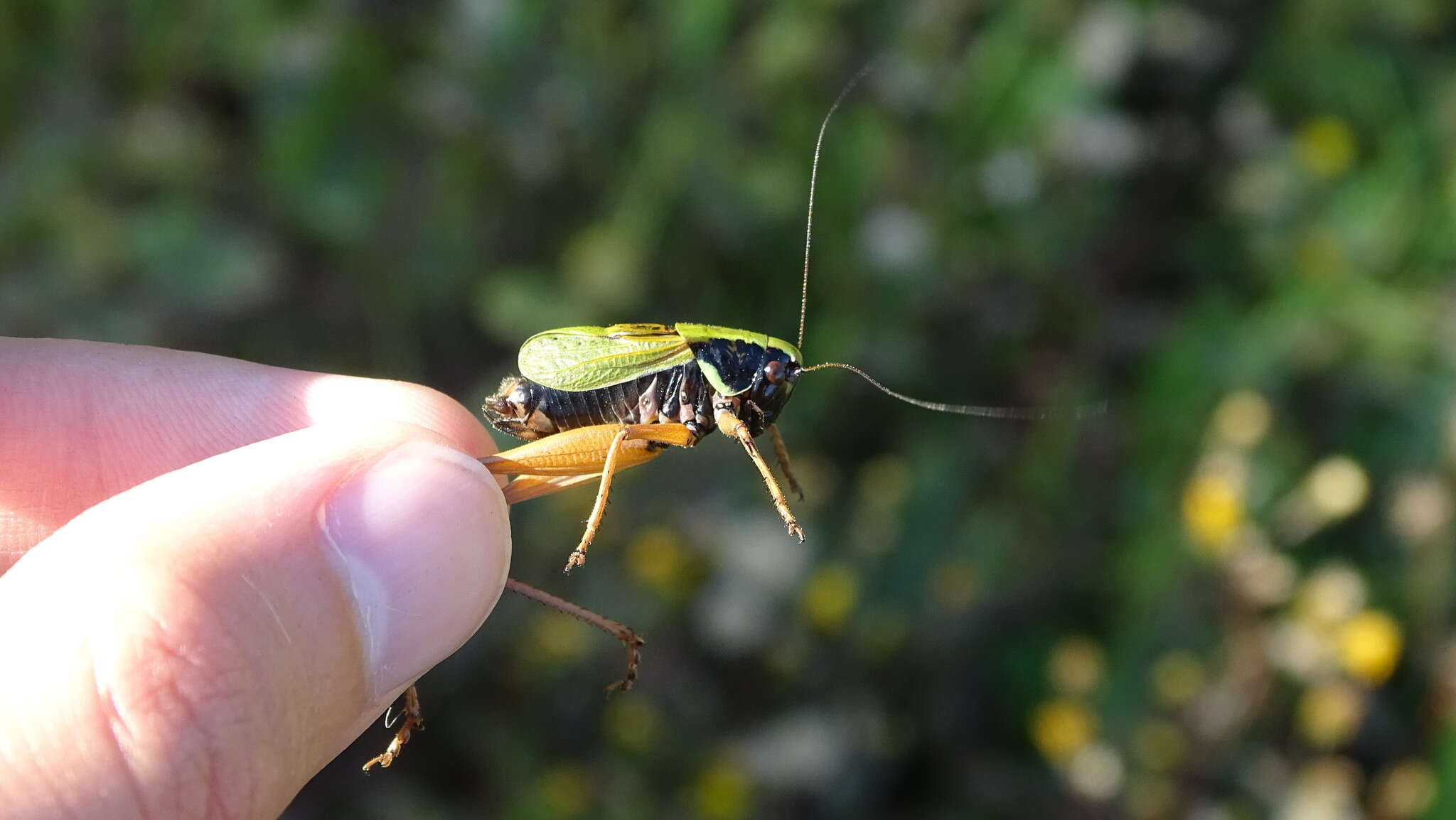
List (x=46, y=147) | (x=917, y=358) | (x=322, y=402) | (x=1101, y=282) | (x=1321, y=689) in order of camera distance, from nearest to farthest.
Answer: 1. (x=322, y=402)
2. (x=1321, y=689)
3. (x=46, y=147)
4. (x=917, y=358)
5. (x=1101, y=282)

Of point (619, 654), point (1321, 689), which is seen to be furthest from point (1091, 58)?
point (619, 654)

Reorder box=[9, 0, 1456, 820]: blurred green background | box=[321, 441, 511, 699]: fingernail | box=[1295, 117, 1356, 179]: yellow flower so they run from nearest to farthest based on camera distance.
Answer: box=[321, 441, 511, 699]: fingernail < box=[9, 0, 1456, 820]: blurred green background < box=[1295, 117, 1356, 179]: yellow flower

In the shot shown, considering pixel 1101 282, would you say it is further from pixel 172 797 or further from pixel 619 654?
pixel 172 797

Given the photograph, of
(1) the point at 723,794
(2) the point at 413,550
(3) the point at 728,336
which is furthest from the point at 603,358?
(1) the point at 723,794

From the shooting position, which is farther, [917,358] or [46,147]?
→ [917,358]

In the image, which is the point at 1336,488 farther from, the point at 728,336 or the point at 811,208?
the point at 728,336

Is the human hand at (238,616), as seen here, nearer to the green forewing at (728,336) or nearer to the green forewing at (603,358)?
the green forewing at (603,358)

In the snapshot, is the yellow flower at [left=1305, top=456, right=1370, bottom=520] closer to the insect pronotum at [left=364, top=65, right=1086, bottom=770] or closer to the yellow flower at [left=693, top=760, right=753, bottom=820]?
the insect pronotum at [left=364, top=65, right=1086, bottom=770]


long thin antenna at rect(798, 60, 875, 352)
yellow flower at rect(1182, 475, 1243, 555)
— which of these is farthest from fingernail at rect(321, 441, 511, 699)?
yellow flower at rect(1182, 475, 1243, 555)
